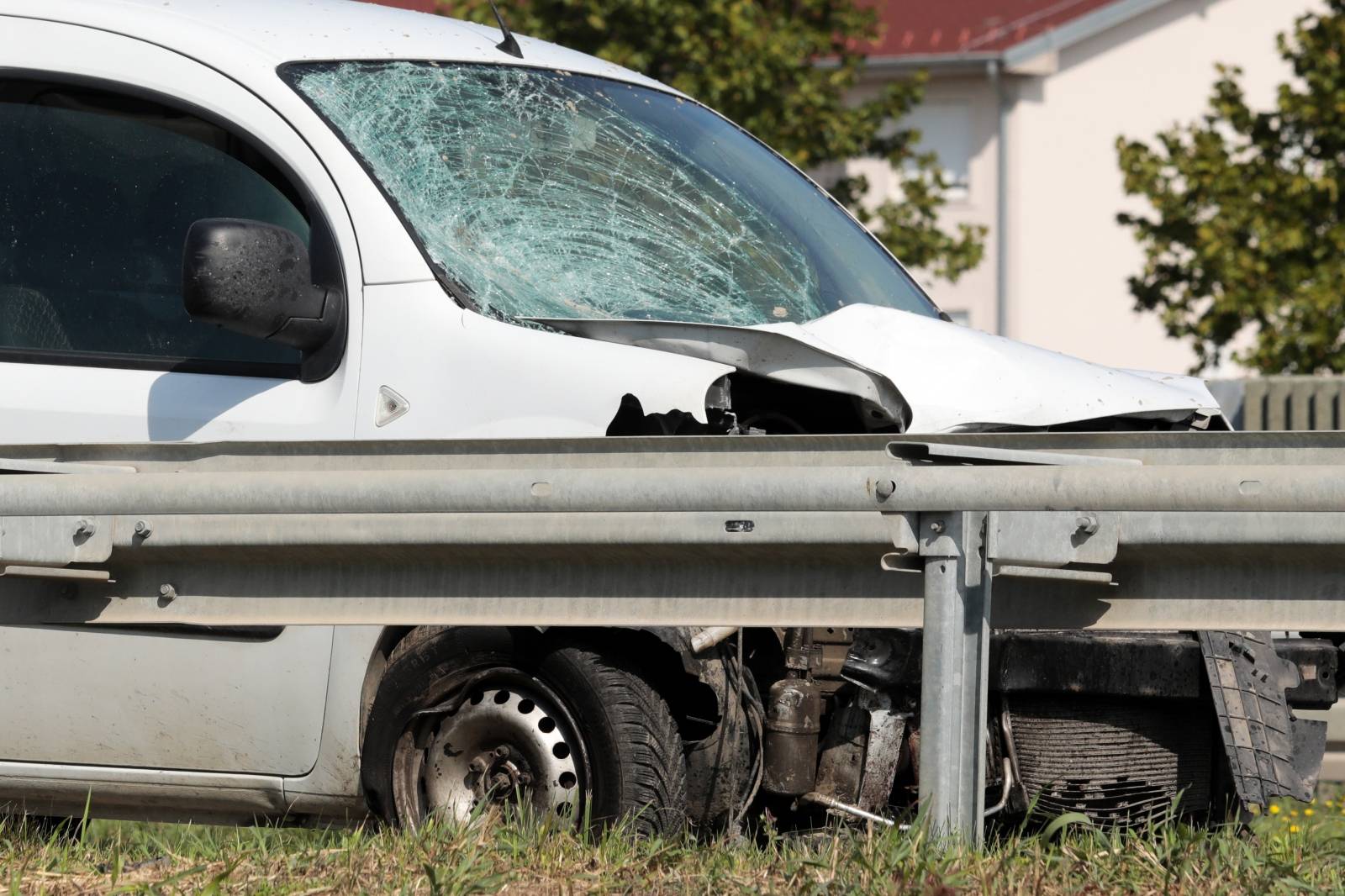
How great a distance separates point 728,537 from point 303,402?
3.95 ft

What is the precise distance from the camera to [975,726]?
3213mm

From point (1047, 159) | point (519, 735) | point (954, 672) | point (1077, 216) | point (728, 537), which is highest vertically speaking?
point (1047, 159)

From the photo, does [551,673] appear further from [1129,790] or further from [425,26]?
[425,26]

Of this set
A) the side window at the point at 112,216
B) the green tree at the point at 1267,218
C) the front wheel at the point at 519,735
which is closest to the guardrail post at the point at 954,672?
the front wheel at the point at 519,735

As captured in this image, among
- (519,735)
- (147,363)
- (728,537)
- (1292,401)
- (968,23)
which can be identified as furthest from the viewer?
(968,23)

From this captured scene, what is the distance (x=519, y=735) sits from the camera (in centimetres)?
384

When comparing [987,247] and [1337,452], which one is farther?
[987,247]

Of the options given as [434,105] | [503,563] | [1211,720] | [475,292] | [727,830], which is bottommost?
[727,830]

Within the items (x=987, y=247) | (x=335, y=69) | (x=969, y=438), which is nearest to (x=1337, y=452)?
(x=969, y=438)

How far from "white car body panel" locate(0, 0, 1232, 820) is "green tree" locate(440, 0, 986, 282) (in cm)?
1556

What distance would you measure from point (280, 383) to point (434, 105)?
88 cm

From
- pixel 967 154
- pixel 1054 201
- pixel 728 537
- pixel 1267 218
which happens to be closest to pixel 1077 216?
pixel 1054 201

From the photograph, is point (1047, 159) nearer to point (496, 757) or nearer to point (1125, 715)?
point (1125, 715)

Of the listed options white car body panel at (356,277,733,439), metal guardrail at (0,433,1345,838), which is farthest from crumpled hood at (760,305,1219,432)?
metal guardrail at (0,433,1345,838)
